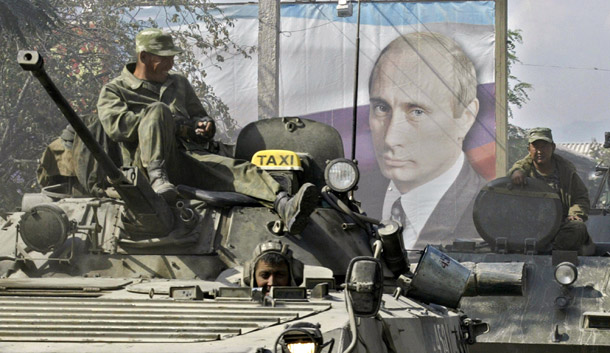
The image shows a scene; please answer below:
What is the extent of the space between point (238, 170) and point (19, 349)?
409cm

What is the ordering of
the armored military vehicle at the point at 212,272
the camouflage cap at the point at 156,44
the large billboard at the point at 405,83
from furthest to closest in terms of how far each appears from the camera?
the large billboard at the point at 405,83, the camouflage cap at the point at 156,44, the armored military vehicle at the point at 212,272

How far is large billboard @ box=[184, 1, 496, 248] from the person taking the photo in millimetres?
24438

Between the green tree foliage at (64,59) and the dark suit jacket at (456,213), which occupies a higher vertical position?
the green tree foliage at (64,59)

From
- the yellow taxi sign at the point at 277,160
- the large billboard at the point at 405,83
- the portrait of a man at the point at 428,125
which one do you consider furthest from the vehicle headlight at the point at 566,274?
the portrait of a man at the point at 428,125

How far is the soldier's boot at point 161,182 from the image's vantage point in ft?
31.1

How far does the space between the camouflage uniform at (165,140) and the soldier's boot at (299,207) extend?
298mm

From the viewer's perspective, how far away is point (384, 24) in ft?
81.0

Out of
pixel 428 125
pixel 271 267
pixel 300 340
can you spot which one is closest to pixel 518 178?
pixel 271 267

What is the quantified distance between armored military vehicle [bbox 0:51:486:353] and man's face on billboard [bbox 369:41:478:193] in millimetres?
13516

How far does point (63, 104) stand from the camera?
323 inches

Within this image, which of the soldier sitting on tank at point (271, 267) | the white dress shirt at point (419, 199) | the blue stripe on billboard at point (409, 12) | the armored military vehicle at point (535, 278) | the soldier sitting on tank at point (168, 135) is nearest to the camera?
the soldier sitting on tank at point (271, 267)

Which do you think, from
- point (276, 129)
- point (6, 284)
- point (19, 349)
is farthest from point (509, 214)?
point (19, 349)

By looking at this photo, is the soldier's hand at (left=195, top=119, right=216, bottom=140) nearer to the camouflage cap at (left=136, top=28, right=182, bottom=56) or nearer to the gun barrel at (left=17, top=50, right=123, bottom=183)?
the camouflage cap at (left=136, top=28, right=182, bottom=56)

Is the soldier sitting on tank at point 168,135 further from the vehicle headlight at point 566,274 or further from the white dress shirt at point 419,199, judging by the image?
the white dress shirt at point 419,199
